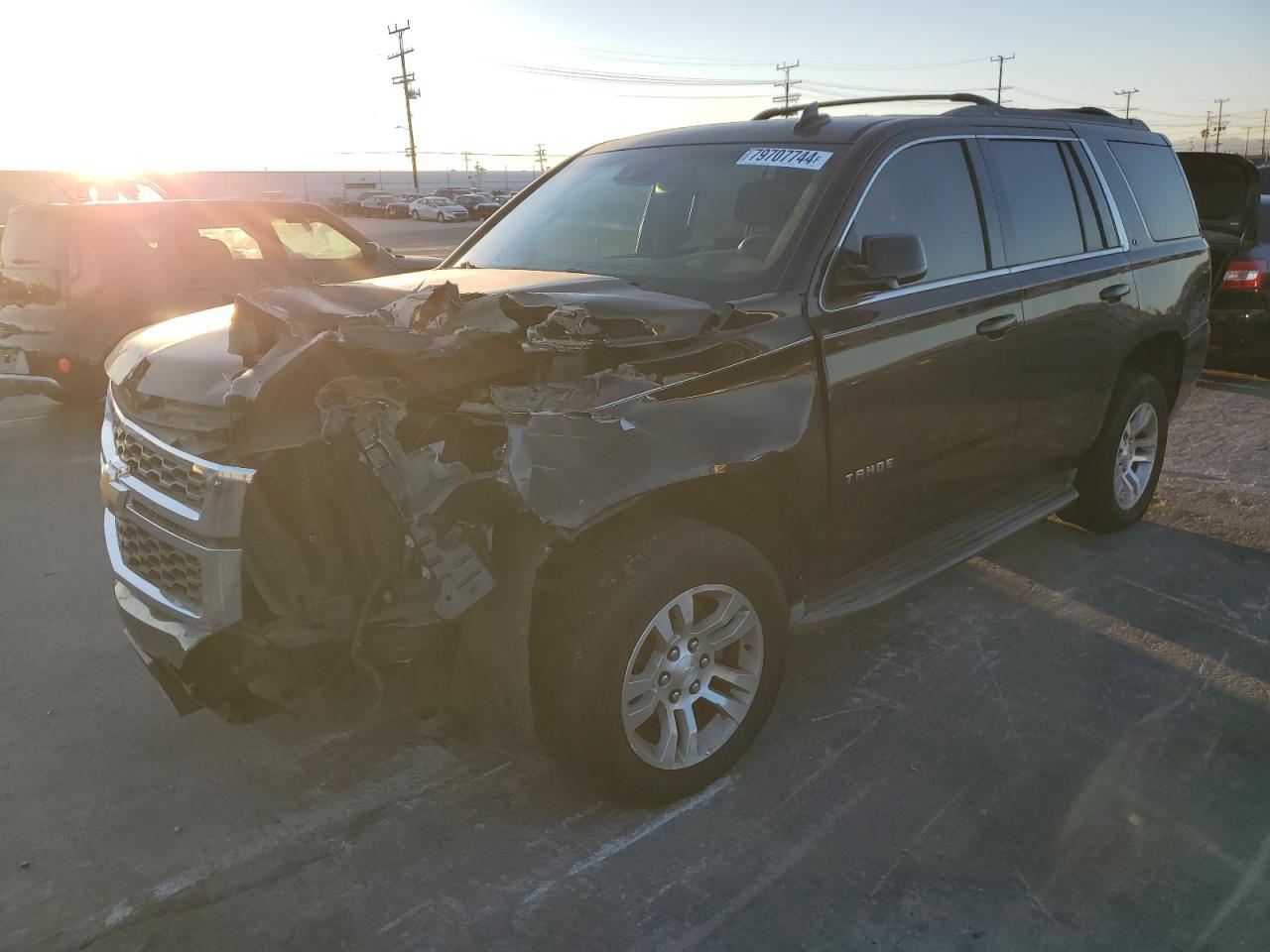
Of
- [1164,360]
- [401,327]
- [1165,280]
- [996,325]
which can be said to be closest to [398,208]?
[1164,360]

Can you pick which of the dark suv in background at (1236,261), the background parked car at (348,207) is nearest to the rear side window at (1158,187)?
the dark suv in background at (1236,261)

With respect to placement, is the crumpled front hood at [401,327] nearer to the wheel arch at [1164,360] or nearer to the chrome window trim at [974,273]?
the chrome window trim at [974,273]

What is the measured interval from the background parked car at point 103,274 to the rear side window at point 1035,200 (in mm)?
4685

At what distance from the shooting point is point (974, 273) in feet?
12.5

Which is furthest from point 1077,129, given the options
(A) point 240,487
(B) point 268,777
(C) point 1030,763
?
(B) point 268,777

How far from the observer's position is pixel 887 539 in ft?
11.8

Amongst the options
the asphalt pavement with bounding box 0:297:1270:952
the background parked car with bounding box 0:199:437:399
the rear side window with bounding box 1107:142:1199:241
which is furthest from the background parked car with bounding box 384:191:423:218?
the asphalt pavement with bounding box 0:297:1270:952

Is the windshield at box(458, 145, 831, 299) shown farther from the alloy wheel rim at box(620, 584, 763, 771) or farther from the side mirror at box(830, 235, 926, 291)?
the alloy wheel rim at box(620, 584, 763, 771)

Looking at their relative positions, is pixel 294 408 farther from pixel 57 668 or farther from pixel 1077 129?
pixel 1077 129

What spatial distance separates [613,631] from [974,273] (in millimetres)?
2235

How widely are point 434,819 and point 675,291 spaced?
1.88m

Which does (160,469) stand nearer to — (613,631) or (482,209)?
(613,631)

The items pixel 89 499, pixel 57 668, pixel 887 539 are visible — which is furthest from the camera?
pixel 89 499

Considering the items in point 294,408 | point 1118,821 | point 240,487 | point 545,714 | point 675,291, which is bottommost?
point 1118,821
